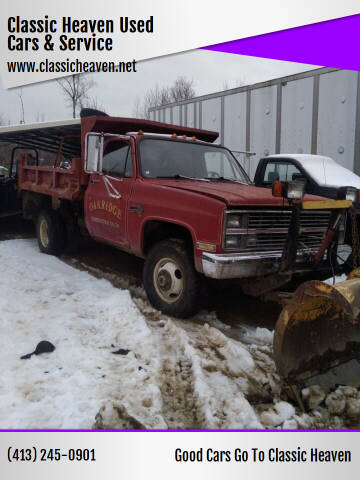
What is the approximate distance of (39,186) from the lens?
6.94 meters

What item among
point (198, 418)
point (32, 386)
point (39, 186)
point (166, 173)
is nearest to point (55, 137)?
point (39, 186)

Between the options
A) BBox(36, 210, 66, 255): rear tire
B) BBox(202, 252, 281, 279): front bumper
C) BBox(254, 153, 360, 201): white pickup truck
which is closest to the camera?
BBox(202, 252, 281, 279): front bumper

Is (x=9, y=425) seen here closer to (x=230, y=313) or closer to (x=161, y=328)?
(x=161, y=328)

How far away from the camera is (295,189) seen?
3213 millimetres

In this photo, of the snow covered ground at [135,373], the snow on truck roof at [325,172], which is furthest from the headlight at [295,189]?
the snow on truck roof at [325,172]

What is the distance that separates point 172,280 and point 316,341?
1684 mm

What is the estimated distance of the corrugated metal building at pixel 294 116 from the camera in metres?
7.54

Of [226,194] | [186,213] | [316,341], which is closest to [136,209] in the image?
[186,213]

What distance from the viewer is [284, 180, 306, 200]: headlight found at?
3207 mm

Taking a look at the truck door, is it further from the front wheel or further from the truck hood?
the front wheel

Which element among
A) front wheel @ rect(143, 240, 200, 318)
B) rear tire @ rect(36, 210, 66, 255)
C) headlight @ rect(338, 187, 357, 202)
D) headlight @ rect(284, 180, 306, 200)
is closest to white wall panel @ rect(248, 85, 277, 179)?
rear tire @ rect(36, 210, 66, 255)

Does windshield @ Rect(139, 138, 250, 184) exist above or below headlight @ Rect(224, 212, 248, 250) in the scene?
above

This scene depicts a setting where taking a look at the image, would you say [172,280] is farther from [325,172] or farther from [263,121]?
[263,121]

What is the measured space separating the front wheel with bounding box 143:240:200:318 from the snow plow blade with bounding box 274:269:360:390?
1367 millimetres
